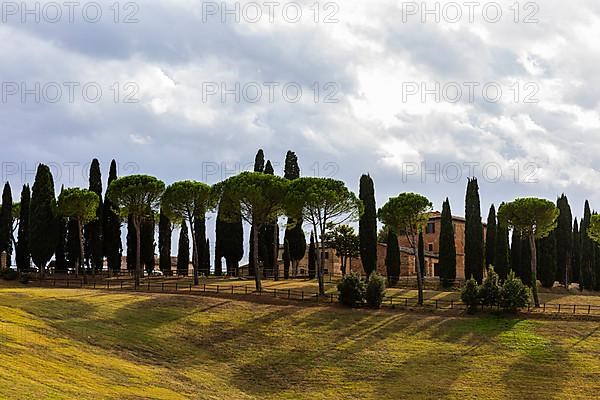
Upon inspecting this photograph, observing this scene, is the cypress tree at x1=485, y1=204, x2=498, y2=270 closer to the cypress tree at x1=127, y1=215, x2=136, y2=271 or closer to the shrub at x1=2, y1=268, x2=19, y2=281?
the cypress tree at x1=127, y1=215, x2=136, y2=271

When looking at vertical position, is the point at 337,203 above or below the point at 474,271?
above

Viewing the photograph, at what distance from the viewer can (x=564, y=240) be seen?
88.9 m

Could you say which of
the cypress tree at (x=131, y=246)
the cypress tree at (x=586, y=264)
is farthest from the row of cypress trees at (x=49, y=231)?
the cypress tree at (x=586, y=264)

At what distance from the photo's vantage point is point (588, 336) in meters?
52.5

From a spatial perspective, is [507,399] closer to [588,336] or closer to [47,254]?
[588,336]

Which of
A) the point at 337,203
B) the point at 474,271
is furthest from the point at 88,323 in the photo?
the point at 474,271

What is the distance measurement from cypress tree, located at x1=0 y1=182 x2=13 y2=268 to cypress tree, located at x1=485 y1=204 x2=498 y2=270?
186 ft

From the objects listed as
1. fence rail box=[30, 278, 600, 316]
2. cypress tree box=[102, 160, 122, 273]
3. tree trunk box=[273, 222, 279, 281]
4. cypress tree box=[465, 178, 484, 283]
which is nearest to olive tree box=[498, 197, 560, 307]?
fence rail box=[30, 278, 600, 316]

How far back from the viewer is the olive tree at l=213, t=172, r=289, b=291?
226 ft

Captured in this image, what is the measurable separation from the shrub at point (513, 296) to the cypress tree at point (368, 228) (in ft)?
69.7

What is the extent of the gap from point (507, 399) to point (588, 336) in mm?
15312

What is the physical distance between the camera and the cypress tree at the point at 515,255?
84.2m

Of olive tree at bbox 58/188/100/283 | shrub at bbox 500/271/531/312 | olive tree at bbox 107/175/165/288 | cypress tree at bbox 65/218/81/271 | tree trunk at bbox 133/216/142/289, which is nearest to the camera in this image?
shrub at bbox 500/271/531/312

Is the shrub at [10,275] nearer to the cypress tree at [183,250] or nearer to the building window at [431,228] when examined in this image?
the cypress tree at [183,250]
